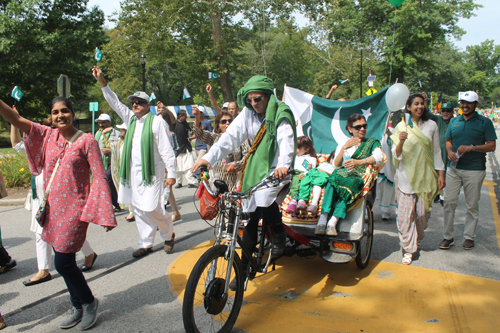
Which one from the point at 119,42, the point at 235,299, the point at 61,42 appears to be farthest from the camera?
the point at 119,42

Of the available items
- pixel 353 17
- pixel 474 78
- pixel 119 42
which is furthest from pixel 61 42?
pixel 474 78

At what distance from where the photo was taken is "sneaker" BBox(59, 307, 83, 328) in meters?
3.36

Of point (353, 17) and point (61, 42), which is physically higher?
point (353, 17)

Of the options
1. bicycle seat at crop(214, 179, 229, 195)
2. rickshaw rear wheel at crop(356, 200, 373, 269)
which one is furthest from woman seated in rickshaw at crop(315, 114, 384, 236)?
bicycle seat at crop(214, 179, 229, 195)

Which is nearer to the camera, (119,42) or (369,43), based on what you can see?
(119,42)

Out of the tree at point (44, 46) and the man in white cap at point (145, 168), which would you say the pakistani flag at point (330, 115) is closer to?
the man in white cap at point (145, 168)

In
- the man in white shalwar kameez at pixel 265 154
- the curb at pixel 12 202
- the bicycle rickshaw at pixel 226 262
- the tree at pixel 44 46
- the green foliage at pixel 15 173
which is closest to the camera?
the bicycle rickshaw at pixel 226 262

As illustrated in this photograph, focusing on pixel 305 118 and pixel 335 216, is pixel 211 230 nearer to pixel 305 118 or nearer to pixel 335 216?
pixel 335 216

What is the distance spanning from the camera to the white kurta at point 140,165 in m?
5.14

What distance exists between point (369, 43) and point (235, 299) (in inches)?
1400

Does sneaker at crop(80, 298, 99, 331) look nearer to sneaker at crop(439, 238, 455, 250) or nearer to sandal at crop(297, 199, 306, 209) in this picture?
sandal at crop(297, 199, 306, 209)

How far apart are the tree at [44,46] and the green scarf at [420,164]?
2226cm

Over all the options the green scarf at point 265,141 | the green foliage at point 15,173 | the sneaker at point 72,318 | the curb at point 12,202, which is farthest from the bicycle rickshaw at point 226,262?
the green foliage at point 15,173

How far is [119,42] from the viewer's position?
2500cm
